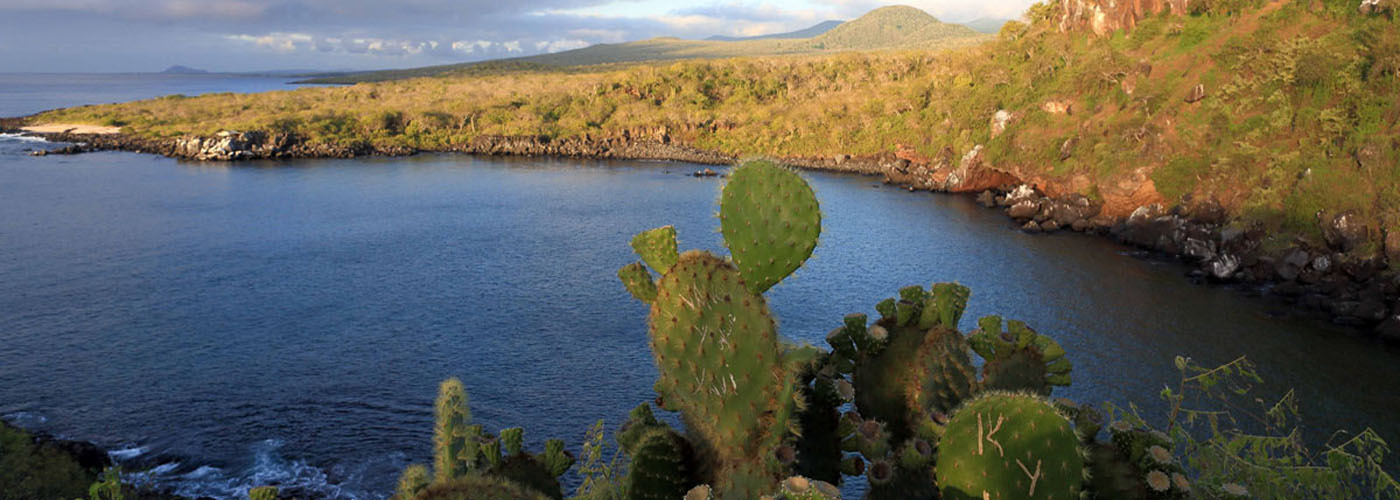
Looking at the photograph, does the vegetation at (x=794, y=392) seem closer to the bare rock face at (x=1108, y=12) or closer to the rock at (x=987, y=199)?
the rock at (x=987, y=199)

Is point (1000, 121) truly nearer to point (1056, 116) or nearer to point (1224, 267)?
point (1056, 116)

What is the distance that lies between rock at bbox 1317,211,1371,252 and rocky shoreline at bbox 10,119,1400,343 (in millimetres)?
43

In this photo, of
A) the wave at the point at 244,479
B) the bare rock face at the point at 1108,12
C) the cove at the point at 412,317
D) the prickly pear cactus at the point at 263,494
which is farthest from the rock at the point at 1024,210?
the prickly pear cactus at the point at 263,494

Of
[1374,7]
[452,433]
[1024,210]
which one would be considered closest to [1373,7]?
[1374,7]

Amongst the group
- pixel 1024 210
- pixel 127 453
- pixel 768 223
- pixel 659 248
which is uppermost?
pixel 768 223

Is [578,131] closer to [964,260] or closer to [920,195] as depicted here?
[920,195]

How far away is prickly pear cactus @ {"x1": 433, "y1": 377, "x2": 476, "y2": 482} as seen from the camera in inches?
188

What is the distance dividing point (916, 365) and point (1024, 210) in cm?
5245

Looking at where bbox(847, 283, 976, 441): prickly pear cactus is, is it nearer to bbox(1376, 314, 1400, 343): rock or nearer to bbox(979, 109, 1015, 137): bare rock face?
bbox(1376, 314, 1400, 343): rock

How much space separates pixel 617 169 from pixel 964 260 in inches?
1733

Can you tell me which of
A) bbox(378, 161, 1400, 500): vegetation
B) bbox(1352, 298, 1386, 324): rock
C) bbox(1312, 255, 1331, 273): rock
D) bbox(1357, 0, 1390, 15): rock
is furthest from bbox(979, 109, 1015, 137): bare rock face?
bbox(378, 161, 1400, 500): vegetation

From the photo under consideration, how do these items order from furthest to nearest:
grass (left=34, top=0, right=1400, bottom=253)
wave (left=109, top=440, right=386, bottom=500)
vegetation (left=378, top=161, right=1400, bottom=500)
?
1. grass (left=34, top=0, right=1400, bottom=253)
2. wave (left=109, top=440, right=386, bottom=500)
3. vegetation (left=378, top=161, right=1400, bottom=500)

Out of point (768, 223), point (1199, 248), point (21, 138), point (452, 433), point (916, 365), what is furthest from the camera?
point (21, 138)

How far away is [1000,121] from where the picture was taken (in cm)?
Result: 6344
